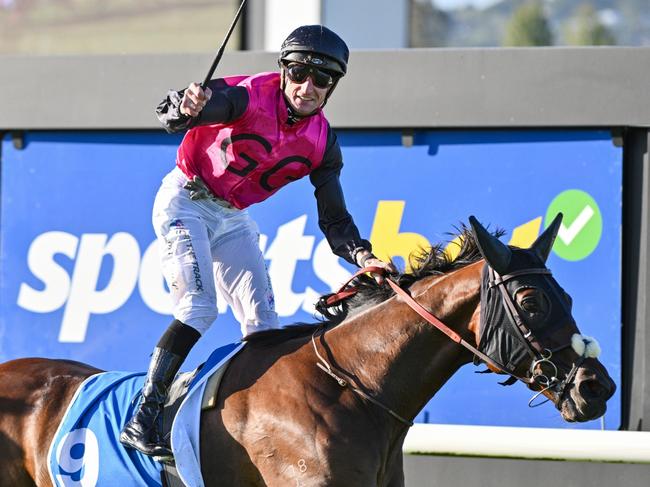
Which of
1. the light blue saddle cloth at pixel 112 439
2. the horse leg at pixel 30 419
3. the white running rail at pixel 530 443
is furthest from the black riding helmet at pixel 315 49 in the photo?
the white running rail at pixel 530 443

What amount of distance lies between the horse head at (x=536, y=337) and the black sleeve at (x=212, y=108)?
113 cm

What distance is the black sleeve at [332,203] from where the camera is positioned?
470 centimetres

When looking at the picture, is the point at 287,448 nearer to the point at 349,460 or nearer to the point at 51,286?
the point at 349,460

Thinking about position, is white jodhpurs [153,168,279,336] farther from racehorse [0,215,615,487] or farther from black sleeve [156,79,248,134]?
black sleeve [156,79,248,134]

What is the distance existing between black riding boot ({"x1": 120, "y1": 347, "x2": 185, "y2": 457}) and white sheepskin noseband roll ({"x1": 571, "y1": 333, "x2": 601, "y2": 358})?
1.57 meters

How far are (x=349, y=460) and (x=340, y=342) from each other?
1.67 feet

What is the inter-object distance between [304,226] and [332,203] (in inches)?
82.7

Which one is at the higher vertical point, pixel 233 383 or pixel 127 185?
pixel 127 185

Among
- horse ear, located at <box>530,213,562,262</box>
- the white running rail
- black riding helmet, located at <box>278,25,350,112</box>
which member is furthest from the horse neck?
the white running rail

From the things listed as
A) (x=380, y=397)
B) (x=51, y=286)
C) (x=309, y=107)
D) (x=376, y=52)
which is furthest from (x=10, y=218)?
(x=380, y=397)

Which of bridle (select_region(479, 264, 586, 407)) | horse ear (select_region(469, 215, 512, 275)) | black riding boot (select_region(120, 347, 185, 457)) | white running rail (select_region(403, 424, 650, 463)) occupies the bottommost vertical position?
white running rail (select_region(403, 424, 650, 463))

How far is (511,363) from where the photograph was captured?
381 cm

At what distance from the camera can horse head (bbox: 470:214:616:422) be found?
12.1 feet

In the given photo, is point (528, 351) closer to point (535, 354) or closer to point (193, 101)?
point (535, 354)
